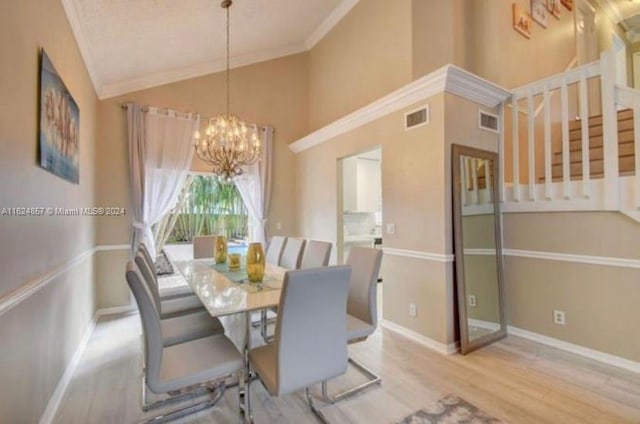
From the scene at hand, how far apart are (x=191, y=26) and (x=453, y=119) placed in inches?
119

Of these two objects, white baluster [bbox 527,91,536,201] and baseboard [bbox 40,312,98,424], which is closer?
baseboard [bbox 40,312,98,424]

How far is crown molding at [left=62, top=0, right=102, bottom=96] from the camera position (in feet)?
8.13

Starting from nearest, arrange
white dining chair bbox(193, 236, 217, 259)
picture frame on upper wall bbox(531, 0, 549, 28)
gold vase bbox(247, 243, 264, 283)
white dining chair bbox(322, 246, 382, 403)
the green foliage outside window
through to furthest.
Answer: white dining chair bbox(322, 246, 382, 403), gold vase bbox(247, 243, 264, 283), white dining chair bbox(193, 236, 217, 259), picture frame on upper wall bbox(531, 0, 549, 28), the green foliage outside window

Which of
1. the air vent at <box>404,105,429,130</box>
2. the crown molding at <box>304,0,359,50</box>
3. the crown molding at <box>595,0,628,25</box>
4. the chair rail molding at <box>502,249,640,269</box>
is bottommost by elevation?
the chair rail molding at <box>502,249,640,269</box>

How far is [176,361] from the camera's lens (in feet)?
5.49

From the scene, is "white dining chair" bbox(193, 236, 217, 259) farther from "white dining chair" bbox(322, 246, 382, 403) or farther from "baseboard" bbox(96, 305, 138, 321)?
"white dining chair" bbox(322, 246, 382, 403)

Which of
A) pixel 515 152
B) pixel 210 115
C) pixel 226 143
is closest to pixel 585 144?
pixel 515 152

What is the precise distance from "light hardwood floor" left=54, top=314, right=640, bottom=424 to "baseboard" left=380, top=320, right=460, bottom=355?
9cm

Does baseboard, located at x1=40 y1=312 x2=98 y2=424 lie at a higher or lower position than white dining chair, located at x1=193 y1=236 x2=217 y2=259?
lower

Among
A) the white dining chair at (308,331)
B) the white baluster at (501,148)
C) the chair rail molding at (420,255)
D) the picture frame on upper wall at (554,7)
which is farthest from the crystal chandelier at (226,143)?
the picture frame on upper wall at (554,7)

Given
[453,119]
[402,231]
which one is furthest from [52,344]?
[453,119]

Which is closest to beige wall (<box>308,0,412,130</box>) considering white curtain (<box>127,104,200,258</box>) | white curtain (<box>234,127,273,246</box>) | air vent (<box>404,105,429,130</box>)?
air vent (<box>404,105,429,130</box>)

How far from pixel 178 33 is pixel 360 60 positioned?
2363 millimetres

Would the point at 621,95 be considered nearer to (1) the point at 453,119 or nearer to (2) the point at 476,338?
(1) the point at 453,119
